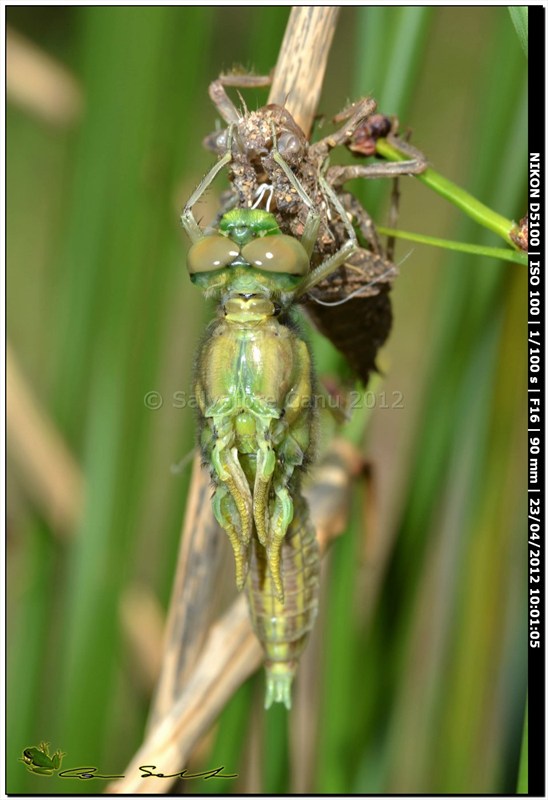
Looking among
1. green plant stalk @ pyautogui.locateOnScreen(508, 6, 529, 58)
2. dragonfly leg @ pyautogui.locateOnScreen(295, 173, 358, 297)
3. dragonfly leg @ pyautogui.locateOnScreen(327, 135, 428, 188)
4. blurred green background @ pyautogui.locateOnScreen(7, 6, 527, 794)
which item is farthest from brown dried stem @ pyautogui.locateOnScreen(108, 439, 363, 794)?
green plant stalk @ pyautogui.locateOnScreen(508, 6, 529, 58)

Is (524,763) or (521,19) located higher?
(521,19)

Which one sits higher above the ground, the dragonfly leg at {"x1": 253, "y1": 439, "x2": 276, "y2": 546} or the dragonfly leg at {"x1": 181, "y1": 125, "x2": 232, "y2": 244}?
the dragonfly leg at {"x1": 181, "y1": 125, "x2": 232, "y2": 244}

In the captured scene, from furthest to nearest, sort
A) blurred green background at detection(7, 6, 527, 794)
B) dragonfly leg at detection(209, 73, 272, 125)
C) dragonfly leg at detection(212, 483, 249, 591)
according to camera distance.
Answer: blurred green background at detection(7, 6, 527, 794), dragonfly leg at detection(209, 73, 272, 125), dragonfly leg at detection(212, 483, 249, 591)

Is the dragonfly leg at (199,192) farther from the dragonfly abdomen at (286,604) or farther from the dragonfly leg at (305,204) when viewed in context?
the dragonfly abdomen at (286,604)

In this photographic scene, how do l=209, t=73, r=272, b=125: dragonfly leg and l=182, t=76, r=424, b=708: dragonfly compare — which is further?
l=209, t=73, r=272, b=125: dragonfly leg

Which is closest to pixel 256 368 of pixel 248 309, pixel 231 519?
pixel 248 309

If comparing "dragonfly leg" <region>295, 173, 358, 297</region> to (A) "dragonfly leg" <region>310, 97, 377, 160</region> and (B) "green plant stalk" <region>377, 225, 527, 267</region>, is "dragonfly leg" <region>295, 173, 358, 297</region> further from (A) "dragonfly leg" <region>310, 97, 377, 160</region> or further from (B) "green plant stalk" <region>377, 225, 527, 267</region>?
(B) "green plant stalk" <region>377, 225, 527, 267</region>

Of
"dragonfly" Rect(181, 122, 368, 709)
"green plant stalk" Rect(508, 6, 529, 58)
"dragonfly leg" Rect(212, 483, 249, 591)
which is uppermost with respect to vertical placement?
"green plant stalk" Rect(508, 6, 529, 58)

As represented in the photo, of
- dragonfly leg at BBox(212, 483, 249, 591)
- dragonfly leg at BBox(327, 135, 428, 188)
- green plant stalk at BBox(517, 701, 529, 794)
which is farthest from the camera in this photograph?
dragonfly leg at BBox(212, 483, 249, 591)

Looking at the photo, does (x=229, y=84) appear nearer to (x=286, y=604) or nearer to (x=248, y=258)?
(x=248, y=258)
